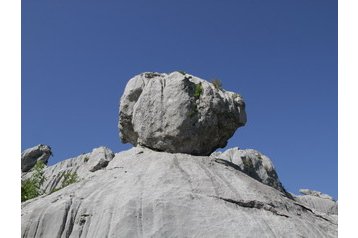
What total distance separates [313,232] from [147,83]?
42.7 ft

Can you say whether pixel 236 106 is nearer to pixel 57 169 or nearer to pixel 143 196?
pixel 143 196

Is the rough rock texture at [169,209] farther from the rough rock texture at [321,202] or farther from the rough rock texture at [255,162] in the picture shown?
the rough rock texture at [321,202]

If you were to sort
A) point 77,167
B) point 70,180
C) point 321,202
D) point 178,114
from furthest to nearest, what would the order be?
1. point 321,202
2. point 77,167
3. point 70,180
4. point 178,114

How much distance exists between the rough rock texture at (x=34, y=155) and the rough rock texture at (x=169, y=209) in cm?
5486

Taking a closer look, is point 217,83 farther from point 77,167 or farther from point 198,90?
point 77,167

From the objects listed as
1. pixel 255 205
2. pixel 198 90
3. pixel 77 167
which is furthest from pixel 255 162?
pixel 255 205

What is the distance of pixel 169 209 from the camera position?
17375mm

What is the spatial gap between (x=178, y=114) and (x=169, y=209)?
730cm

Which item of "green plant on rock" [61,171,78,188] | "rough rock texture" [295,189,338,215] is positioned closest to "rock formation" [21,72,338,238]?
"green plant on rock" [61,171,78,188]

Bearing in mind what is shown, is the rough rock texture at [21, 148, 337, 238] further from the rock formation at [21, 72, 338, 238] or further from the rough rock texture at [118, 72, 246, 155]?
the rough rock texture at [118, 72, 246, 155]

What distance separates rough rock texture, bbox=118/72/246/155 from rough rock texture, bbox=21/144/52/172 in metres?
51.0

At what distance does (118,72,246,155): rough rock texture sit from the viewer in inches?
926

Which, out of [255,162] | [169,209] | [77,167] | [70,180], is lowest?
[169,209]
